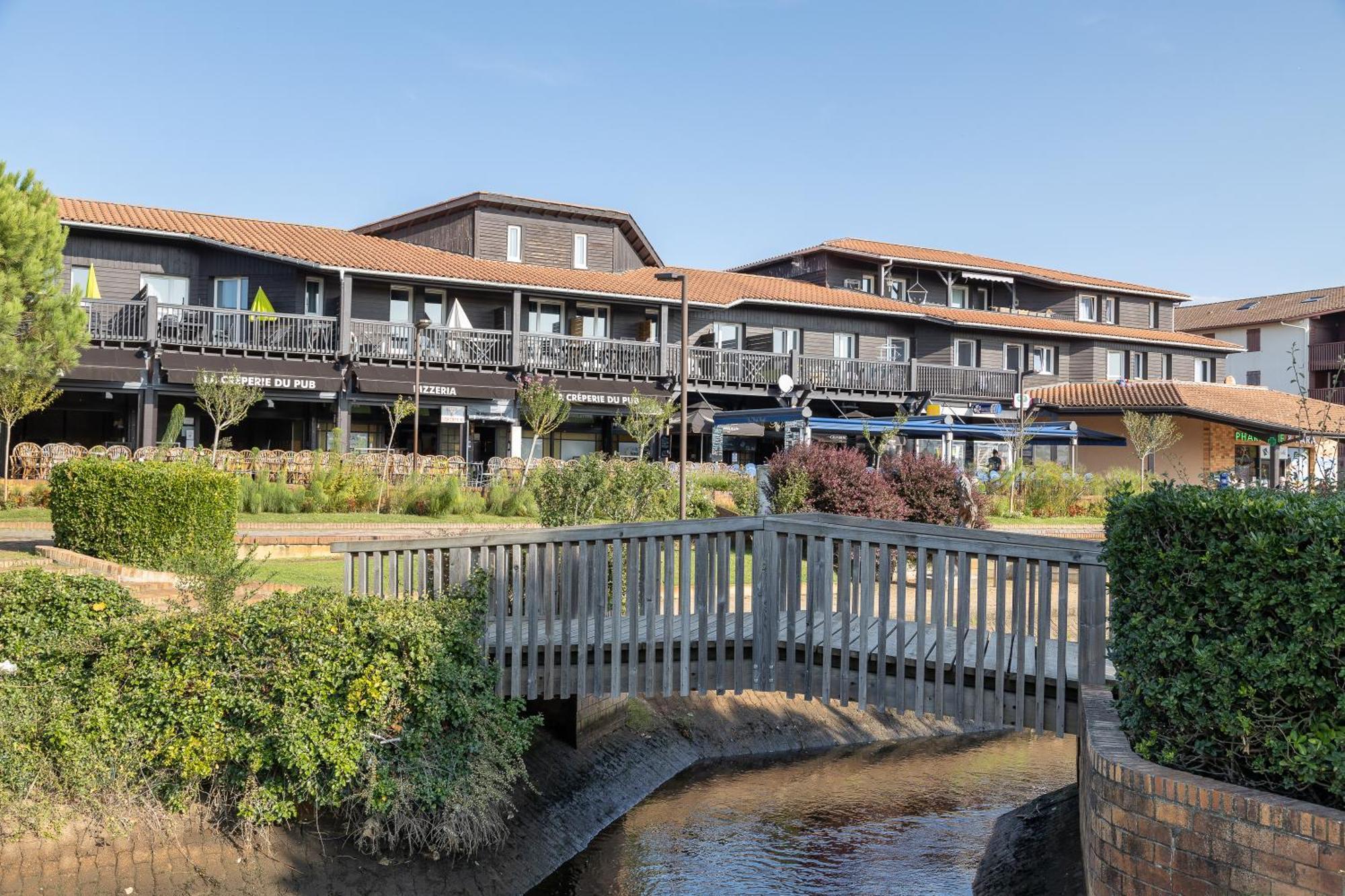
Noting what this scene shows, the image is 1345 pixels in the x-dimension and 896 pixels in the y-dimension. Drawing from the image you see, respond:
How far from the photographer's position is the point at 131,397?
30.5 meters

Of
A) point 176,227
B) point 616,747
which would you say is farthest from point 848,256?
point 616,747

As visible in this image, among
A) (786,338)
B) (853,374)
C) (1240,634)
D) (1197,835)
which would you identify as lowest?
(1197,835)

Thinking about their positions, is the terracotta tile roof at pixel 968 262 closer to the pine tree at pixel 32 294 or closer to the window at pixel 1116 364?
the window at pixel 1116 364

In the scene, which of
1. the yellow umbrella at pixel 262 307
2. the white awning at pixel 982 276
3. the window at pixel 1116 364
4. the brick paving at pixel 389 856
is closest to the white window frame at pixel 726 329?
the white awning at pixel 982 276

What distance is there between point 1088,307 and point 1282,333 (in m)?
17.0

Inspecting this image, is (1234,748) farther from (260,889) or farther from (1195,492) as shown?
(260,889)

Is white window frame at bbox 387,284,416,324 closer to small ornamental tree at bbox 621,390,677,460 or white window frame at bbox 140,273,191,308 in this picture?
white window frame at bbox 140,273,191,308

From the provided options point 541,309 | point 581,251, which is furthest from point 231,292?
point 581,251

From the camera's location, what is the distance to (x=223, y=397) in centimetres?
2547

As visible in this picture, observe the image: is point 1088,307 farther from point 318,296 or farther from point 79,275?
point 79,275

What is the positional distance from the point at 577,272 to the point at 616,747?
87.1ft

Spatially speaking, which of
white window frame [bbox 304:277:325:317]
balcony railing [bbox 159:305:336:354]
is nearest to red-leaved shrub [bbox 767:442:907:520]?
balcony railing [bbox 159:305:336:354]

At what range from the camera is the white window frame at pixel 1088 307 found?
47500mm

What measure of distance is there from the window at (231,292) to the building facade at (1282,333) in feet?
151
